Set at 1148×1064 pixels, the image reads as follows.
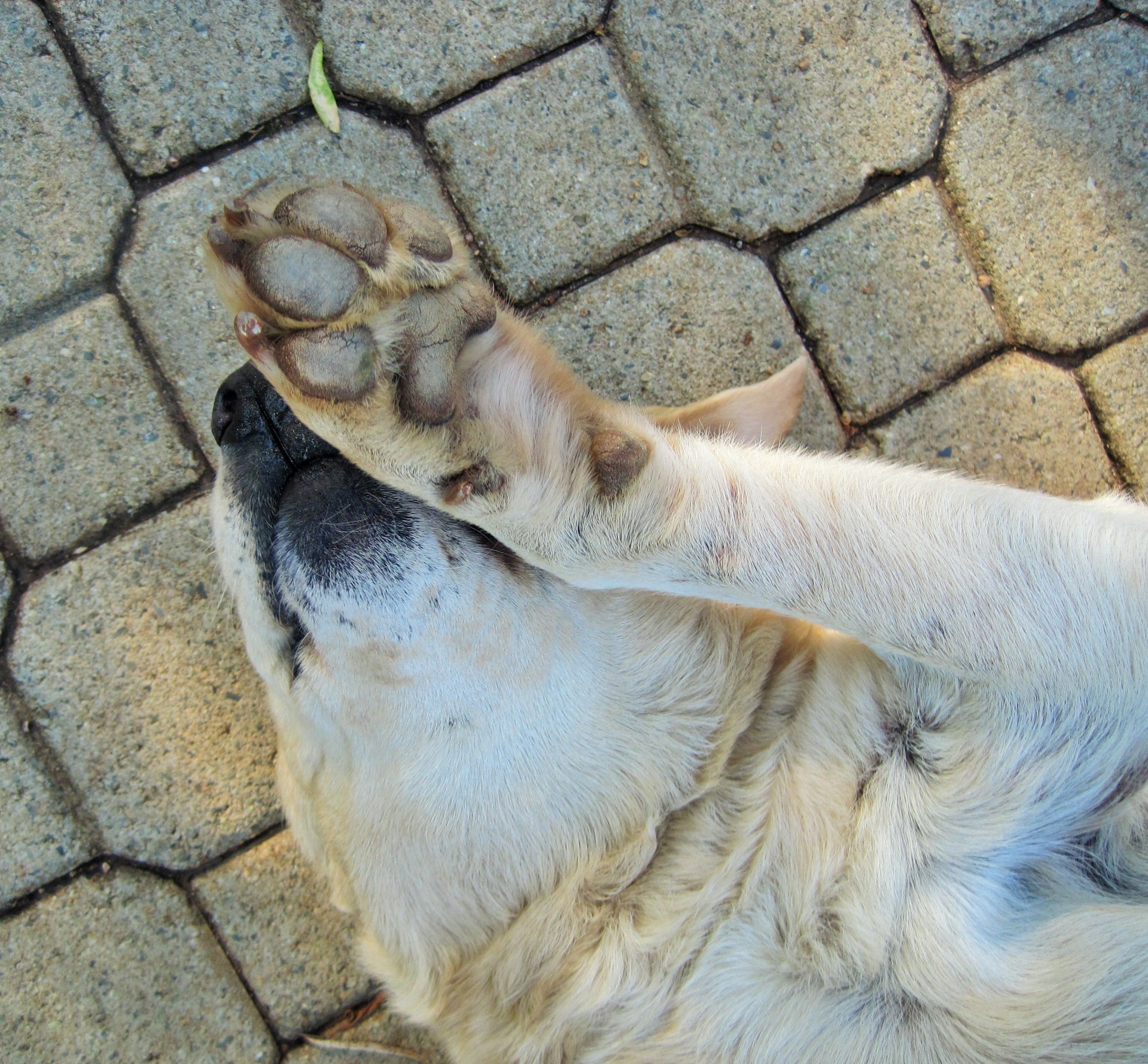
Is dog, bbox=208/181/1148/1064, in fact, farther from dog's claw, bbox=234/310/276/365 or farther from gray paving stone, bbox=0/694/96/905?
gray paving stone, bbox=0/694/96/905

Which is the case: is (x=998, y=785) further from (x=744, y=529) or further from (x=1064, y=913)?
(x=744, y=529)

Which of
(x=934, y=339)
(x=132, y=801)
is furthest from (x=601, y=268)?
(x=132, y=801)

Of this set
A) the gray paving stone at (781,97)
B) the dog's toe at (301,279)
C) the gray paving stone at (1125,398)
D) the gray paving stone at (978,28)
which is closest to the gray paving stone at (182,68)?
the gray paving stone at (781,97)

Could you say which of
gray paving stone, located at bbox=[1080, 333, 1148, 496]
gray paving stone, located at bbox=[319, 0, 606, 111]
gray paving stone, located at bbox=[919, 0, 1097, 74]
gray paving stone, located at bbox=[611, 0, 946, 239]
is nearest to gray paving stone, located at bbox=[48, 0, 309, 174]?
gray paving stone, located at bbox=[319, 0, 606, 111]

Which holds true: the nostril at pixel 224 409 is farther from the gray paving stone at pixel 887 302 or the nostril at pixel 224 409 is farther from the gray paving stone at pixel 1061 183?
the gray paving stone at pixel 1061 183

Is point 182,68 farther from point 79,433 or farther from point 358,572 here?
point 358,572

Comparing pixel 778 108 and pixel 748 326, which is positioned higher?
pixel 778 108

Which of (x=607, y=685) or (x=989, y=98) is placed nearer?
(x=607, y=685)
